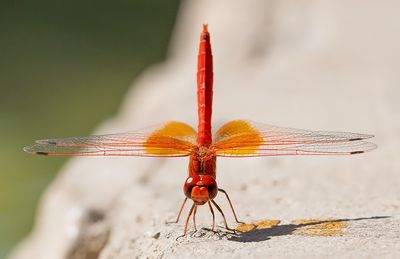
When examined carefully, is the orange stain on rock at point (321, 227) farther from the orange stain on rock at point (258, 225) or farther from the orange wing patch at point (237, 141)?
the orange wing patch at point (237, 141)

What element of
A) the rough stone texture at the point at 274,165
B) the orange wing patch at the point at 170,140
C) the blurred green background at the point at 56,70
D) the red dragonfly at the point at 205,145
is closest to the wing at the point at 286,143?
the red dragonfly at the point at 205,145

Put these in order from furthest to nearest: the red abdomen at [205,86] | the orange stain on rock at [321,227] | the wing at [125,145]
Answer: the red abdomen at [205,86] → the wing at [125,145] → the orange stain on rock at [321,227]

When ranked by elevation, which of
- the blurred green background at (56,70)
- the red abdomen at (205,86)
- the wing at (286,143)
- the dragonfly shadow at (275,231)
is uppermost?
the blurred green background at (56,70)

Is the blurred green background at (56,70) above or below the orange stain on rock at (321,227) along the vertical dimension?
above

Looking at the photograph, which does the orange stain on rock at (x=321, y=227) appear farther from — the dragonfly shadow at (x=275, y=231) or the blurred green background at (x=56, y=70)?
the blurred green background at (x=56, y=70)

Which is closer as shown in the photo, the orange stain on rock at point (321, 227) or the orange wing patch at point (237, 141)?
the orange stain on rock at point (321, 227)

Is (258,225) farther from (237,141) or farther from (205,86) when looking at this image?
(205,86)

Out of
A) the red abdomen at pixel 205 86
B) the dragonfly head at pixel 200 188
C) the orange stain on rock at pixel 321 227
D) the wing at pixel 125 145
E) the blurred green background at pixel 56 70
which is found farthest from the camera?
the blurred green background at pixel 56 70
